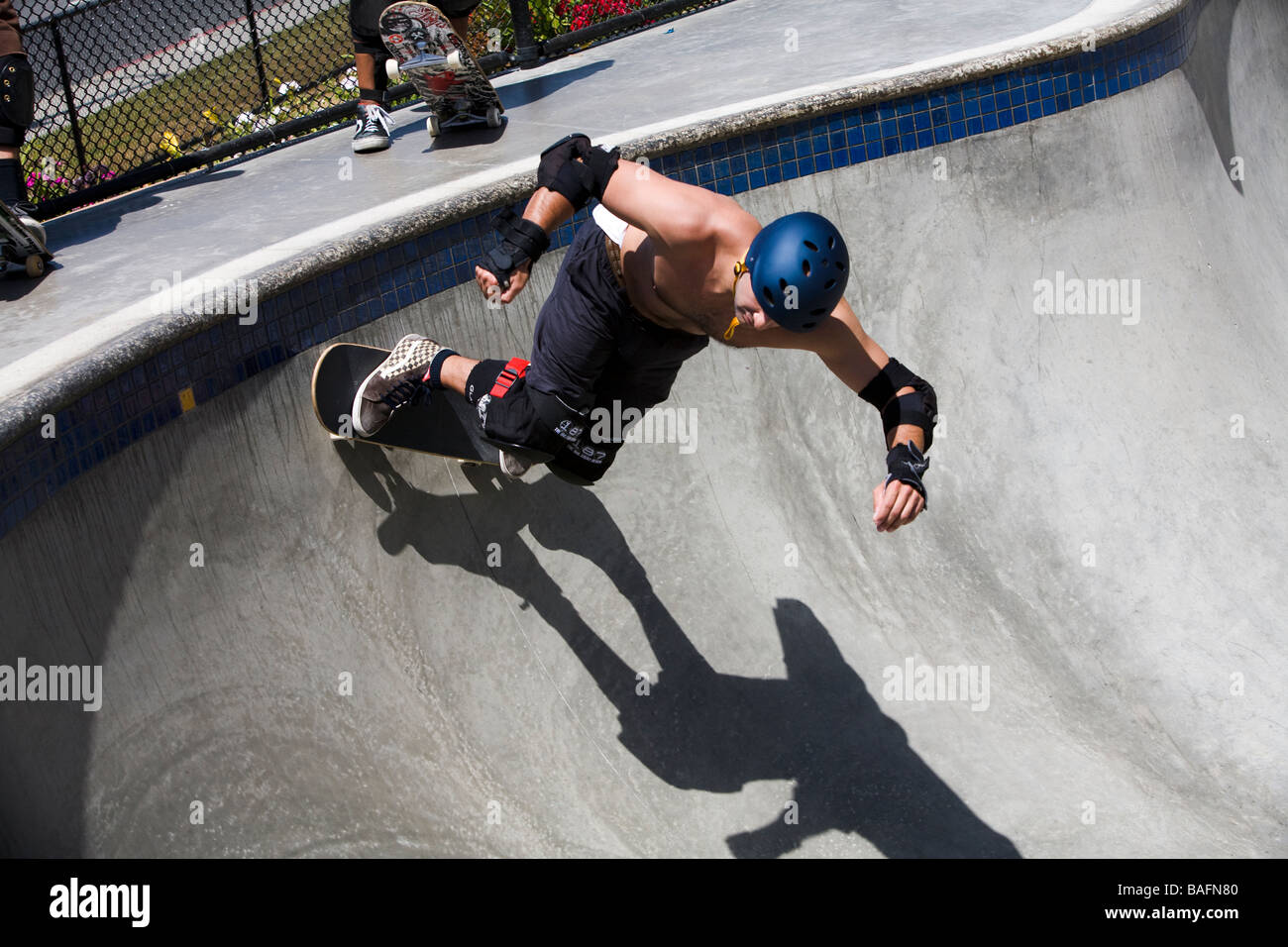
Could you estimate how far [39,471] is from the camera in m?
3.45

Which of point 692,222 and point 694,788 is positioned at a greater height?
point 692,222

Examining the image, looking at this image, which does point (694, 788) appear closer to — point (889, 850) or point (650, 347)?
point (889, 850)

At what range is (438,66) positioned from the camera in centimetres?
634

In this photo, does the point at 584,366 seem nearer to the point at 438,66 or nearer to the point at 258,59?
the point at 438,66

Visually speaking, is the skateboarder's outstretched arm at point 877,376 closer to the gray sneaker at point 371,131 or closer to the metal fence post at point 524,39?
the gray sneaker at point 371,131

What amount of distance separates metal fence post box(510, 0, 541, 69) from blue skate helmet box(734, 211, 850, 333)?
575 centimetres

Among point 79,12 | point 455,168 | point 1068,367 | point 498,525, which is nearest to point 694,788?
point 498,525

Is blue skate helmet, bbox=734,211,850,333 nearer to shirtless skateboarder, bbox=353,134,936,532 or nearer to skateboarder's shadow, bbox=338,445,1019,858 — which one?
shirtless skateboarder, bbox=353,134,936,532

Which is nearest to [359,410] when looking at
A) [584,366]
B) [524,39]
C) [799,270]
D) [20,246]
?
[584,366]

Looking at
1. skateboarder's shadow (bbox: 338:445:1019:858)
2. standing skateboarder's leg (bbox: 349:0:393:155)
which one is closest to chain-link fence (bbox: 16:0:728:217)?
standing skateboarder's leg (bbox: 349:0:393:155)

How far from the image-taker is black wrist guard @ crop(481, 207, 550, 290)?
145 inches

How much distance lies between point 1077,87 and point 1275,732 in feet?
12.0

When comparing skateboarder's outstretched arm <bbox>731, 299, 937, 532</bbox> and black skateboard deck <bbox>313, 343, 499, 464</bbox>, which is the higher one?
skateboarder's outstretched arm <bbox>731, 299, 937, 532</bbox>

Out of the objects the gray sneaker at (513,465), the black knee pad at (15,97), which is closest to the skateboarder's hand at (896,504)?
the gray sneaker at (513,465)
